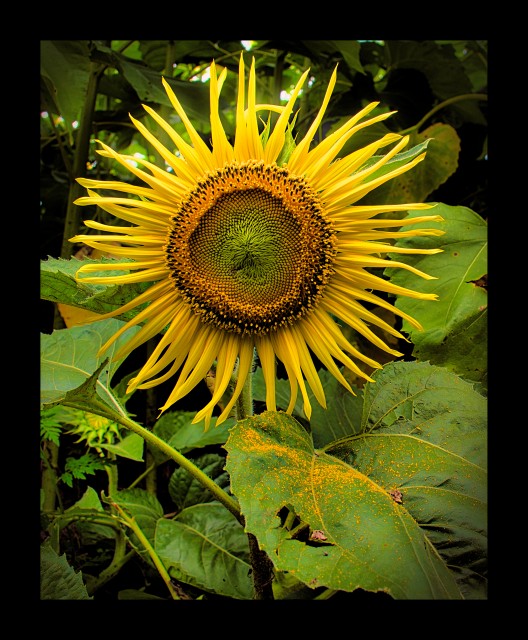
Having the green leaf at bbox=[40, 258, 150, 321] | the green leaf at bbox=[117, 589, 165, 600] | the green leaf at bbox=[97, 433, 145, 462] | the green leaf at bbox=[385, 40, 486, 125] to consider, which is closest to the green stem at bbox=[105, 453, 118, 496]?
the green leaf at bbox=[97, 433, 145, 462]

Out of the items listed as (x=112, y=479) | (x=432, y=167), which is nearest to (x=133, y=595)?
(x=112, y=479)

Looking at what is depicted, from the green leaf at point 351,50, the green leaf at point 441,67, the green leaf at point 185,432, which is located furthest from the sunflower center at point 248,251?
the green leaf at point 441,67

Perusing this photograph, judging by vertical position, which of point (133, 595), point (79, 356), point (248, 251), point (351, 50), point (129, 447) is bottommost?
point (133, 595)

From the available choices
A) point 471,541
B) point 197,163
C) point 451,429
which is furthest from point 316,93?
point 471,541

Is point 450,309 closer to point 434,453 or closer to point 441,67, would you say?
point 434,453

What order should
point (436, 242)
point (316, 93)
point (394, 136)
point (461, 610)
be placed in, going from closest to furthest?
point (461, 610)
point (394, 136)
point (436, 242)
point (316, 93)

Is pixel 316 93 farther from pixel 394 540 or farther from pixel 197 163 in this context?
pixel 394 540
